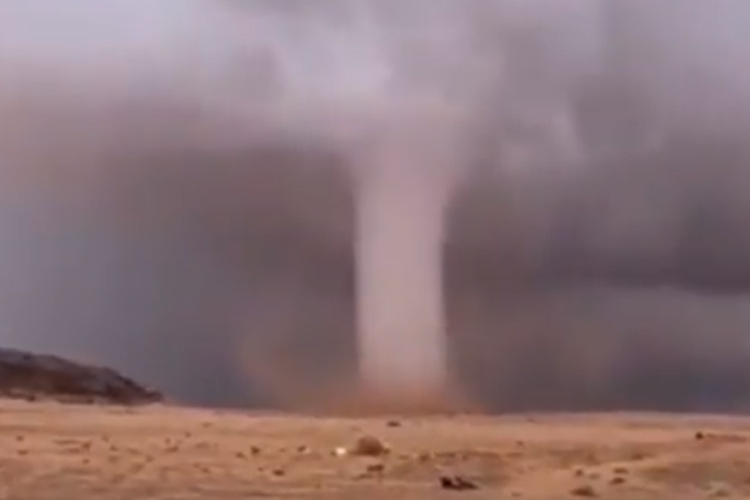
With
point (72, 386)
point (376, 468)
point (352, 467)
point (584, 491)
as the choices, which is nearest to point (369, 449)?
point (352, 467)

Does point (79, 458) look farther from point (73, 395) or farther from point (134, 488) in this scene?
point (73, 395)

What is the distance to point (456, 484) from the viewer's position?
125ft

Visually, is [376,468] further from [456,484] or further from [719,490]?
[719,490]

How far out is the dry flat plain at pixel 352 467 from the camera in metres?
36.4

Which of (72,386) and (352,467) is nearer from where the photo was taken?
(352,467)

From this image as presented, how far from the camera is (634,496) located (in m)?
36.6

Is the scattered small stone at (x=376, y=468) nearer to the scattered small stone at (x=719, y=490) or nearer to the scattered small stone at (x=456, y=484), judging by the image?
the scattered small stone at (x=456, y=484)

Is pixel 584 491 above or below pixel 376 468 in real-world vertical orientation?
below

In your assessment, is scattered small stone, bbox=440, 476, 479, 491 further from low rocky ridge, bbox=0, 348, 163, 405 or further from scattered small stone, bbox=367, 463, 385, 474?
low rocky ridge, bbox=0, 348, 163, 405

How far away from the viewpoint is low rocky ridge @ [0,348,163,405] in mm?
173750

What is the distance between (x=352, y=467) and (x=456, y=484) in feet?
18.7

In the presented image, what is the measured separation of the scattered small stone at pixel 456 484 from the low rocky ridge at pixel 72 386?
12963 centimetres

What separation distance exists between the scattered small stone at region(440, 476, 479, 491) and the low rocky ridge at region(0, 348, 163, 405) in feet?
425

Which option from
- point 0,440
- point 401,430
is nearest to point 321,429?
point 401,430
